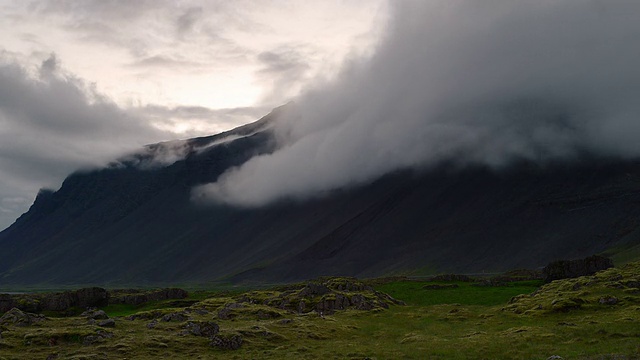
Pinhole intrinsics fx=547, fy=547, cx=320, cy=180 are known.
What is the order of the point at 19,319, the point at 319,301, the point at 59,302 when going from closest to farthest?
the point at 19,319 → the point at 319,301 → the point at 59,302

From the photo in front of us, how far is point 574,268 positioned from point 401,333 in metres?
81.0

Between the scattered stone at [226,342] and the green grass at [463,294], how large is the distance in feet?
205

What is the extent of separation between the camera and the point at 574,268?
132 m

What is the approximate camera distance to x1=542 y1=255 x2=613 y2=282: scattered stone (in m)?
132

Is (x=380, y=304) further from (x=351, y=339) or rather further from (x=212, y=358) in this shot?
(x=212, y=358)

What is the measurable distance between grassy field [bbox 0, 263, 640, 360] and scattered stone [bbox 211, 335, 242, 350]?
2.06 ft

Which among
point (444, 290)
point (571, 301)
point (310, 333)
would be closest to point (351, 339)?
point (310, 333)

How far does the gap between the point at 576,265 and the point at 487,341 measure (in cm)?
9011

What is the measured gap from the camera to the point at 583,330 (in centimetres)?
5631

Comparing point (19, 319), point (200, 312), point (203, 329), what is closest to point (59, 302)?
point (200, 312)

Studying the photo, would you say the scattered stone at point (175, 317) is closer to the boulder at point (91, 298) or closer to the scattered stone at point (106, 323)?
the scattered stone at point (106, 323)

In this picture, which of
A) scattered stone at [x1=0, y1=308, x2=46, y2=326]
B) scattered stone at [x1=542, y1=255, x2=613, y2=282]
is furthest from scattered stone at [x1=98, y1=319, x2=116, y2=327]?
scattered stone at [x1=542, y1=255, x2=613, y2=282]

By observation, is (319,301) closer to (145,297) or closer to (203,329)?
(203,329)

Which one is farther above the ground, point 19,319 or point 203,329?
point 19,319
